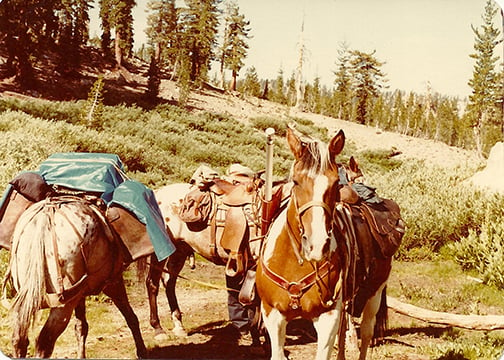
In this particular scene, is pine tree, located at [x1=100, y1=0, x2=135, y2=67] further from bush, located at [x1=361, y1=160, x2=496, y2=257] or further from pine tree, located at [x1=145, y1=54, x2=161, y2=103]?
bush, located at [x1=361, y1=160, x2=496, y2=257]

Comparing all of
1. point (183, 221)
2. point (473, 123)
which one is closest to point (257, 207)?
point (183, 221)

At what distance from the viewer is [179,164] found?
6.32 meters

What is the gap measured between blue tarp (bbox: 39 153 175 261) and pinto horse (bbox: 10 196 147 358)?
350mm

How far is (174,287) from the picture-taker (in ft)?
17.5

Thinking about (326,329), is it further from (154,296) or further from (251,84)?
(251,84)

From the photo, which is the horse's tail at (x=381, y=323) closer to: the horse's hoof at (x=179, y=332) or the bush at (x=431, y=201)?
the horse's hoof at (x=179, y=332)

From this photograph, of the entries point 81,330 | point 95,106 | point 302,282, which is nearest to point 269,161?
point 302,282

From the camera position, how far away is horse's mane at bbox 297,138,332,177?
9.04 ft

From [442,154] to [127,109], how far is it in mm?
5380

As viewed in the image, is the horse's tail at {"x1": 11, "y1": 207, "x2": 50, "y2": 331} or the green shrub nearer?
the horse's tail at {"x1": 11, "y1": 207, "x2": 50, "y2": 331}

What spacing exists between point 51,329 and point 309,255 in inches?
81.6

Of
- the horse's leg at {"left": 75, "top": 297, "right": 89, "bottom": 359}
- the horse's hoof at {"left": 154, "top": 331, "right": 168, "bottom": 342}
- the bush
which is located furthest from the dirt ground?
the bush

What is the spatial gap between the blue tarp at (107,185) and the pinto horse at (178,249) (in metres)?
1.00

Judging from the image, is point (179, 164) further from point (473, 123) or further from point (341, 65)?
point (473, 123)
